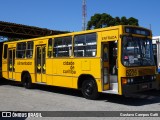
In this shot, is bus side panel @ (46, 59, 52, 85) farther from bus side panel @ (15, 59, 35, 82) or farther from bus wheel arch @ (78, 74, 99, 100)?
bus wheel arch @ (78, 74, 99, 100)

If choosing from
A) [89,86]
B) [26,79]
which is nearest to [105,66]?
[89,86]

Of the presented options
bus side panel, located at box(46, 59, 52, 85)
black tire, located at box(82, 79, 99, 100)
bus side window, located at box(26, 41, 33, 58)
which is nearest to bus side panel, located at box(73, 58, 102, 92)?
black tire, located at box(82, 79, 99, 100)

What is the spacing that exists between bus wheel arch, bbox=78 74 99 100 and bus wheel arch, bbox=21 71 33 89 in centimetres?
450

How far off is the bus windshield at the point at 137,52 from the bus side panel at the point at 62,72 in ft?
9.90

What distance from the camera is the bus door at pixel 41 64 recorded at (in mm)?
14773

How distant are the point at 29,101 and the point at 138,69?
4.35 m

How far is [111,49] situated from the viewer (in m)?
11.3

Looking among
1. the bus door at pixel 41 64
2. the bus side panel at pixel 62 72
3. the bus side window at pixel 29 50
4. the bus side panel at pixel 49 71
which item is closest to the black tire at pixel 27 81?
the bus door at pixel 41 64

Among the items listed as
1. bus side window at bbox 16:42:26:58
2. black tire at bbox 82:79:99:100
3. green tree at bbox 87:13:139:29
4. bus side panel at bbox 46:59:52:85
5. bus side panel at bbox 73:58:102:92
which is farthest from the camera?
green tree at bbox 87:13:139:29

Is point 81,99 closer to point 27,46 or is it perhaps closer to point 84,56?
point 84,56

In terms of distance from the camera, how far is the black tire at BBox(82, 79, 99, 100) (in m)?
11.5

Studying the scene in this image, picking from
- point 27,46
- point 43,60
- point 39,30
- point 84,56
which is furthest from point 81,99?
point 39,30

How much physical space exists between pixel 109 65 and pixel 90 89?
1.26m

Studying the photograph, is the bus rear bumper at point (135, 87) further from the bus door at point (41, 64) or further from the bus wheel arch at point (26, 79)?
the bus wheel arch at point (26, 79)
